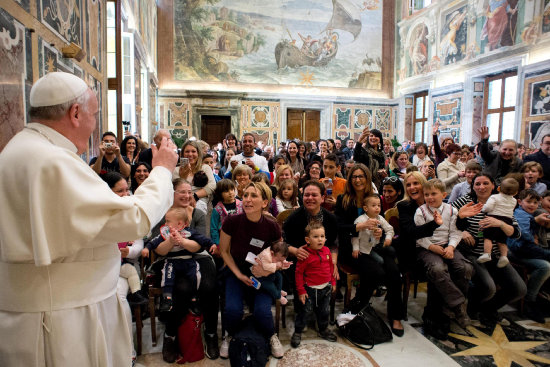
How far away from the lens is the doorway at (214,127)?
53.6 feet

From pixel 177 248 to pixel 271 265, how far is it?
864 millimetres

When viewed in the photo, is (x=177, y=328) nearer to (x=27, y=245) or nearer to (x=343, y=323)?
(x=343, y=323)

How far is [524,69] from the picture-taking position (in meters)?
10.4

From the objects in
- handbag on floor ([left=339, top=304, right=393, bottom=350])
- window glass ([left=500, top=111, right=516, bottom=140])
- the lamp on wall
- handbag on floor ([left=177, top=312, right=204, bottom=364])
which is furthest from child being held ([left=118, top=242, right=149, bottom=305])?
window glass ([left=500, top=111, right=516, bottom=140])

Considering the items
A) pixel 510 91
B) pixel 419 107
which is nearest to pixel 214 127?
pixel 419 107

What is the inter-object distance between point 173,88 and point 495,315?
14661 millimetres

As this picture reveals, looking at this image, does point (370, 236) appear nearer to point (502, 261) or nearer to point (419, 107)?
point (502, 261)

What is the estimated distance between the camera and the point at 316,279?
330cm

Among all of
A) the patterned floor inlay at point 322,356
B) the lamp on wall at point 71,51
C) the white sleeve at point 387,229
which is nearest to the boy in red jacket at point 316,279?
the patterned floor inlay at point 322,356

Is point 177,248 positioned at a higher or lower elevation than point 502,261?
higher

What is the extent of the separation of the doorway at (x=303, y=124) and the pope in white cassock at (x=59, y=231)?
1596 centimetres

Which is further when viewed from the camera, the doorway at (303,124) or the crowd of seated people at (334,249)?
the doorway at (303,124)

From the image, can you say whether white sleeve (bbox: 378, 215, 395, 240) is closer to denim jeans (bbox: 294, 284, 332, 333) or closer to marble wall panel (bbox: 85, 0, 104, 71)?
denim jeans (bbox: 294, 284, 332, 333)

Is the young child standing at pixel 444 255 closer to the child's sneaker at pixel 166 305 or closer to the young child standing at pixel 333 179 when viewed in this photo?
the young child standing at pixel 333 179
